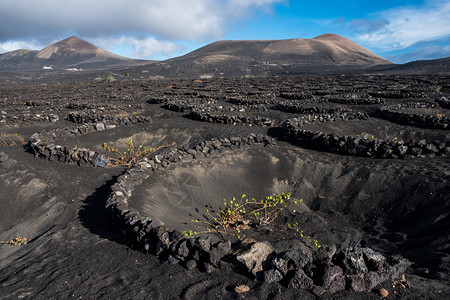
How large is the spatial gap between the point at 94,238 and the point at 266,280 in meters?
3.86

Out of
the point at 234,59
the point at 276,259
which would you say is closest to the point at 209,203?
the point at 276,259

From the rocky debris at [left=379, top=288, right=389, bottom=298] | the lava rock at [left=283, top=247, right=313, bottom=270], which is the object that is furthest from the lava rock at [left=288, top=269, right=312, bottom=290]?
the rocky debris at [left=379, top=288, right=389, bottom=298]

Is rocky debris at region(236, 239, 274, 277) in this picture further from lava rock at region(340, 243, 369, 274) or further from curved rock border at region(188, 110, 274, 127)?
curved rock border at region(188, 110, 274, 127)

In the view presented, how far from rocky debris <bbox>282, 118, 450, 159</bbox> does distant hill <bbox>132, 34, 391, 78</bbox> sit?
6274 centimetres

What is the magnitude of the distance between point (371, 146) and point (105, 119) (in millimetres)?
14043

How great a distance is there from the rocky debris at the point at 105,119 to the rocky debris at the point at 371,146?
9570 millimetres

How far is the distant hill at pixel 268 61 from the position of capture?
7975cm

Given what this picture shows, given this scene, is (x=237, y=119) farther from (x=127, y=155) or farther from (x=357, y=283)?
(x=357, y=283)

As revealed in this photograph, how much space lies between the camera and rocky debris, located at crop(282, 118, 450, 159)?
29.8 feet

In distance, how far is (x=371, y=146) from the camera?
31.4 feet

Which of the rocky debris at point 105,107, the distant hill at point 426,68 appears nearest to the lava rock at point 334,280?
the rocky debris at point 105,107

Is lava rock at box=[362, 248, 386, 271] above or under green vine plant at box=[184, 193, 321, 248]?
above

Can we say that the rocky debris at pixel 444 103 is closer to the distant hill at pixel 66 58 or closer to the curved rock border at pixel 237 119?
the curved rock border at pixel 237 119

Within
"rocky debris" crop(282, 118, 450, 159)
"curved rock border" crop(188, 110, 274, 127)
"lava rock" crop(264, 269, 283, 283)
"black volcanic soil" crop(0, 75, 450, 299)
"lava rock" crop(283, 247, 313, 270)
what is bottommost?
"black volcanic soil" crop(0, 75, 450, 299)
